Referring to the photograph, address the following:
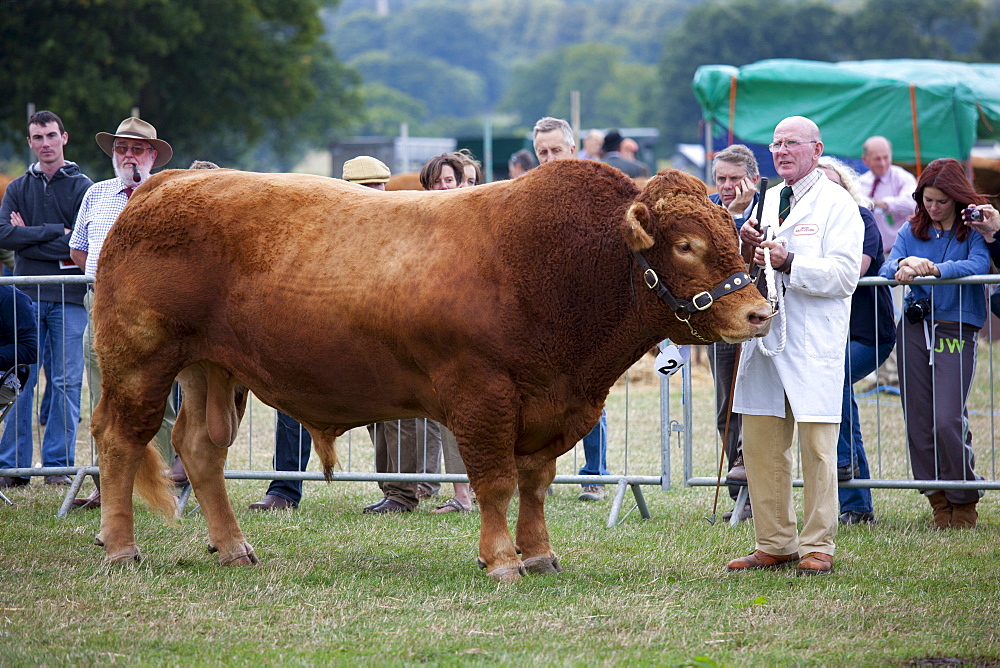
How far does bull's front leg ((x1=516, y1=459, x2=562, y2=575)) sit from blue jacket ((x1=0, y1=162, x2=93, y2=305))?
4226 mm

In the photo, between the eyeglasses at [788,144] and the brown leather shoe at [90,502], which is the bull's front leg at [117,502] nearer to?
the brown leather shoe at [90,502]

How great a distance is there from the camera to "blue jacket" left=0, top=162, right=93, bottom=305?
323 inches

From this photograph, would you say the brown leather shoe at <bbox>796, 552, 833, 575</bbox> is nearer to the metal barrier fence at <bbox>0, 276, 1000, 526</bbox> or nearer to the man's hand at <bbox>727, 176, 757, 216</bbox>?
the metal barrier fence at <bbox>0, 276, 1000, 526</bbox>

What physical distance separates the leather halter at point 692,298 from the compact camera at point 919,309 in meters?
2.28

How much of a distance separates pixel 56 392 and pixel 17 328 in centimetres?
77

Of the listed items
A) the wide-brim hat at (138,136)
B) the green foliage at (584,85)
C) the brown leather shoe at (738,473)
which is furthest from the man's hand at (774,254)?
the green foliage at (584,85)

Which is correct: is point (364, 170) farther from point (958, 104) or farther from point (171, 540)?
point (958, 104)

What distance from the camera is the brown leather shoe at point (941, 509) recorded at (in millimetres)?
6828

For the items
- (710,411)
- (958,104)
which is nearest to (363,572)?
(710,411)

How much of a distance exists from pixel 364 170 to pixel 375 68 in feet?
403

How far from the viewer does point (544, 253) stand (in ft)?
16.9

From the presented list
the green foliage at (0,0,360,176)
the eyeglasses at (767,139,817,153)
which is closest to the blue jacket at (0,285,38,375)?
the eyeglasses at (767,139,817,153)

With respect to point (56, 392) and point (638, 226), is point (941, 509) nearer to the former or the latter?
point (638, 226)

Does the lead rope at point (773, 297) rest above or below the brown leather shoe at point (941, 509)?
above
